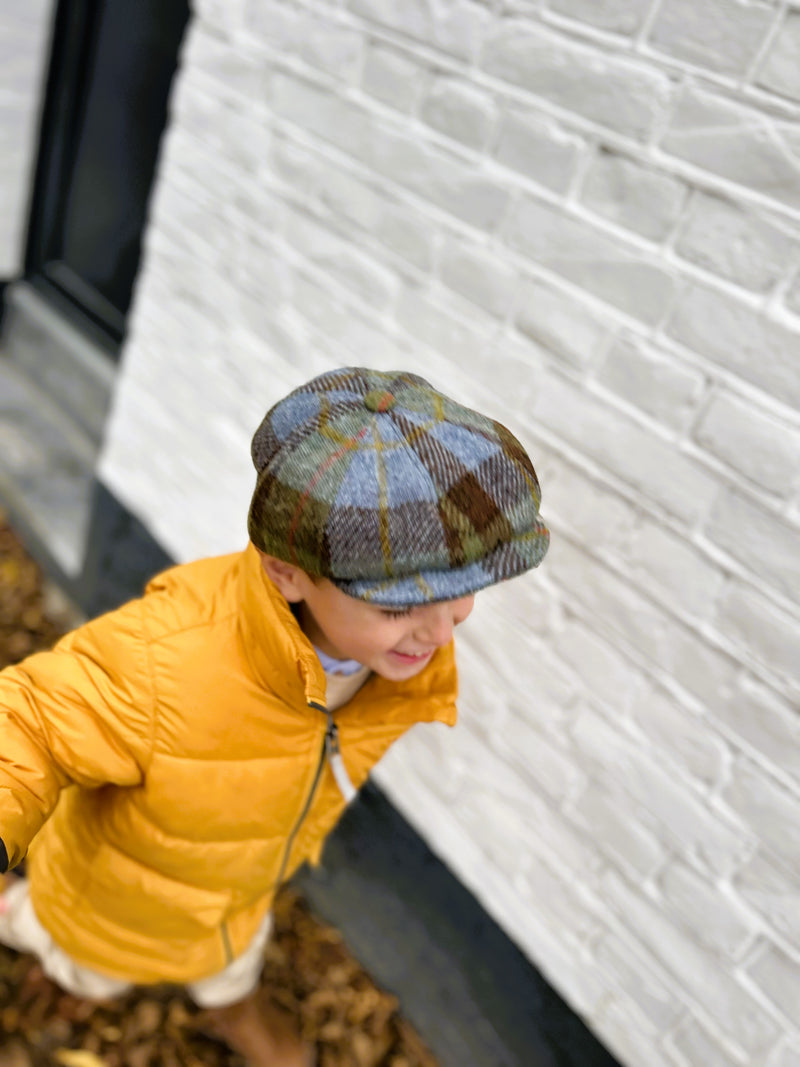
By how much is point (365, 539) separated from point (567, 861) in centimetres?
124

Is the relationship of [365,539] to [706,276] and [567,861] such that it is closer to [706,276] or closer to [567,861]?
[706,276]

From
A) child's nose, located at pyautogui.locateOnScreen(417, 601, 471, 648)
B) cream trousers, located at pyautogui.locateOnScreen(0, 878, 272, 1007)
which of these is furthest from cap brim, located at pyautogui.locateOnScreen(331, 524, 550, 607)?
cream trousers, located at pyautogui.locateOnScreen(0, 878, 272, 1007)

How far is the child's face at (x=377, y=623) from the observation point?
1.14m

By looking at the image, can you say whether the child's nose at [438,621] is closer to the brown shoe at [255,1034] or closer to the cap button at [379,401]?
the cap button at [379,401]

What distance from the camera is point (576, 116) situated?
4.99 feet

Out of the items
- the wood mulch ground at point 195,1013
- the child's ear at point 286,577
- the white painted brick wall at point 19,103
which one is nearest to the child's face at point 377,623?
the child's ear at point 286,577

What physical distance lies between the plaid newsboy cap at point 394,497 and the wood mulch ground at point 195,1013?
1688mm

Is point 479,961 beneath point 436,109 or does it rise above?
beneath

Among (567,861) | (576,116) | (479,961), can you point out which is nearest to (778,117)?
(576,116)

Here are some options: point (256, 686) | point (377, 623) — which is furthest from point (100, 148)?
point (377, 623)

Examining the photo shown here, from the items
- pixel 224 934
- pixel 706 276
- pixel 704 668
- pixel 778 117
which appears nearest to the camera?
pixel 778 117

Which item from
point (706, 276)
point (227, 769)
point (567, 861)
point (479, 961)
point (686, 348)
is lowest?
point (479, 961)

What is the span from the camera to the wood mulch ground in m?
2.11

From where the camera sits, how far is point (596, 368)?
1603mm
